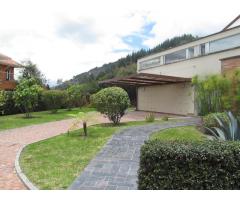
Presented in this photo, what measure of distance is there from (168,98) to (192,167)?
20.1 metres

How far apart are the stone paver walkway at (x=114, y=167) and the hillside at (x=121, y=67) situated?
31077 millimetres

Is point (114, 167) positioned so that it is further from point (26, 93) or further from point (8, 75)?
point (8, 75)

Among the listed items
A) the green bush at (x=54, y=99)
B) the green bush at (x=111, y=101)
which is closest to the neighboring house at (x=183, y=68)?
the green bush at (x=111, y=101)

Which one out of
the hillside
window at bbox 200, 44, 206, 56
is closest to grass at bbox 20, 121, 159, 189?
window at bbox 200, 44, 206, 56

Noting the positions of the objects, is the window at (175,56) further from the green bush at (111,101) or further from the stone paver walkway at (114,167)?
the stone paver walkway at (114,167)

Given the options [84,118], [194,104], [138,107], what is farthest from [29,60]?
[84,118]

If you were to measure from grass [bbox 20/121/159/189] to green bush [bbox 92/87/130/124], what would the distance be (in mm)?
2332

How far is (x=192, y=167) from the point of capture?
411cm

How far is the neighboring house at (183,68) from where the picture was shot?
17.1 metres

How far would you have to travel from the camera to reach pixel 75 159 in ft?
24.5

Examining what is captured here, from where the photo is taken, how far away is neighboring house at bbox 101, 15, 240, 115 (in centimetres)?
1714

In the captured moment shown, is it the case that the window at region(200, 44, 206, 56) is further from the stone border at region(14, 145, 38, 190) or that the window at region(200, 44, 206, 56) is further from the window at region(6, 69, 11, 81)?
the window at region(6, 69, 11, 81)
